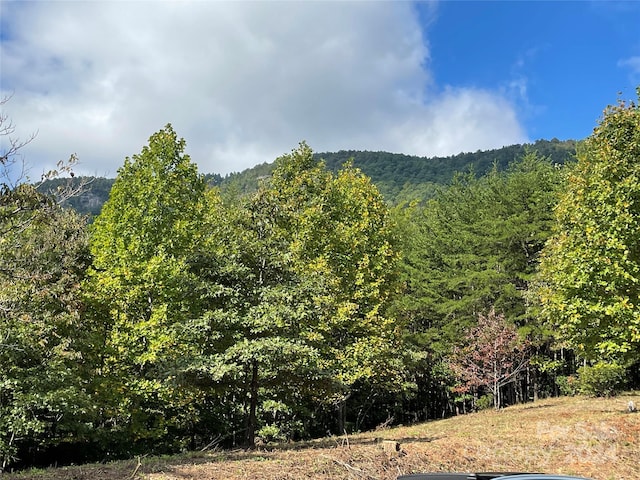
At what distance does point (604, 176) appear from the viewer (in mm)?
15188

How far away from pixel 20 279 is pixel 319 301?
8.23 meters

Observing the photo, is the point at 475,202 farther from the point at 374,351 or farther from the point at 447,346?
the point at 374,351

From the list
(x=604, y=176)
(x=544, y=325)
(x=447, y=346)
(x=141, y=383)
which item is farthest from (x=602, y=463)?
(x=447, y=346)

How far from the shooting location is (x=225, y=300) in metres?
14.3

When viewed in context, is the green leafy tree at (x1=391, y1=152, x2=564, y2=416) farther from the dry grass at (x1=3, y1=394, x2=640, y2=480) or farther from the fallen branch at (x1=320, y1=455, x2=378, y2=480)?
the fallen branch at (x1=320, y1=455, x2=378, y2=480)

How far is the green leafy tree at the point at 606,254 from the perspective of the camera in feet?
45.6

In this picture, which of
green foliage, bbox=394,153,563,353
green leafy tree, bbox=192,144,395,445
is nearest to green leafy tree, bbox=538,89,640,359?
green leafy tree, bbox=192,144,395,445

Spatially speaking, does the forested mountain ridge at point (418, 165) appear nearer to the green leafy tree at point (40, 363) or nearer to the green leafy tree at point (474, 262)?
the green leafy tree at point (474, 262)

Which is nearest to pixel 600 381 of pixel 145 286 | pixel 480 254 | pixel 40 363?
pixel 480 254

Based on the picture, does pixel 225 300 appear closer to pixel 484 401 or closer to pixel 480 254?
pixel 484 401

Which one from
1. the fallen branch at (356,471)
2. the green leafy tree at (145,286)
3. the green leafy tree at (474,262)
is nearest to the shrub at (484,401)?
the green leafy tree at (474,262)

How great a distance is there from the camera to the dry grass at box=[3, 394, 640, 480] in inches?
387

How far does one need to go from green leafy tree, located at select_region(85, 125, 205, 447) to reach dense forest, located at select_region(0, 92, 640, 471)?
7cm

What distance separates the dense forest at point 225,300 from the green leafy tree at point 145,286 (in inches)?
2.8
